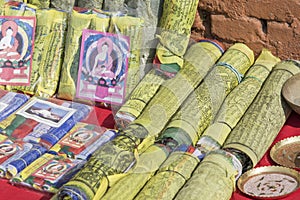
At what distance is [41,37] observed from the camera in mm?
4129

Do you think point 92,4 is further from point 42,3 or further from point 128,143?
point 128,143

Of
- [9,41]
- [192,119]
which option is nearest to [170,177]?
[192,119]

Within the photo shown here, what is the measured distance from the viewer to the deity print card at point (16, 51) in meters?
4.10

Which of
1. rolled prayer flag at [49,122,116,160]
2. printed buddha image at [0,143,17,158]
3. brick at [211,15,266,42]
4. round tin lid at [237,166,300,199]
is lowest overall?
printed buddha image at [0,143,17,158]

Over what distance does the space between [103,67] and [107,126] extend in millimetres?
332

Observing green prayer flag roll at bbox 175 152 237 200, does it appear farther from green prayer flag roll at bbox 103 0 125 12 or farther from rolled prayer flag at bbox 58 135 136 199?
green prayer flag roll at bbox 103 0 125 12

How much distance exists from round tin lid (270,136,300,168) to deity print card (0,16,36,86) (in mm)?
1424

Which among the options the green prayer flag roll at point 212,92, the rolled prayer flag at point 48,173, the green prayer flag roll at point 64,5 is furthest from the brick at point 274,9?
the rolled prayer flag at point 48,173

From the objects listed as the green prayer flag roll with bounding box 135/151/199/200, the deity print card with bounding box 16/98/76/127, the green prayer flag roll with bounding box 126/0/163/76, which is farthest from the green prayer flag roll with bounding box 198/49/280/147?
the deity print card with bounding box 16/98/76/127

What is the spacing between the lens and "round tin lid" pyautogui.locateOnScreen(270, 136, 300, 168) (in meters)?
3.58

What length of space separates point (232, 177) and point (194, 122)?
1.43 ft

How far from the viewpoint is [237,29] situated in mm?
4223

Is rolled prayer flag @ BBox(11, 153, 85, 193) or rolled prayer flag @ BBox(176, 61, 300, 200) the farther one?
rolled prayer flag @ BBox(11, 153, 85, 193)

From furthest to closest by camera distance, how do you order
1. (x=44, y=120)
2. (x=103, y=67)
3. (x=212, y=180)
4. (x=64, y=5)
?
(x=64, y=5)
(x=103, y=67)
(x=44, y=120)
(x=212, y=180)
